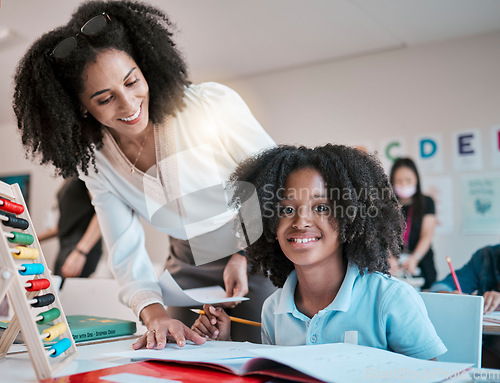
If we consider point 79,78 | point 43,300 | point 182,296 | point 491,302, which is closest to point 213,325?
point 182,296

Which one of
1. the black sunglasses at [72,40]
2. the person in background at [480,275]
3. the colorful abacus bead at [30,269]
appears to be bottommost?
the person in background at [480,275]

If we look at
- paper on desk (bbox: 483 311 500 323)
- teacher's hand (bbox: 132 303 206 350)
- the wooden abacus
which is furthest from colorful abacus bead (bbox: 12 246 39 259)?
paper on desk (bbox: 483 311 500 323)

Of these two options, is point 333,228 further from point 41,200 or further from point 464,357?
point 41,200

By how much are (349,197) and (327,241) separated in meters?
0.09

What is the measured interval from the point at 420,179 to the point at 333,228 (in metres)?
2.56

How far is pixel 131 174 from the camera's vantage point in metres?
1.25

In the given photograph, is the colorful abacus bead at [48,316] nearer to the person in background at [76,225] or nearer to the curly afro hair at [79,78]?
the curly afro hair at [79,78]

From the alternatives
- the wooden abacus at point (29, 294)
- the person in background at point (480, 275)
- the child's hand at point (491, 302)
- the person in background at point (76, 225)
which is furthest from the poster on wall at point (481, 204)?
the wooden abacus at point (29, 294)

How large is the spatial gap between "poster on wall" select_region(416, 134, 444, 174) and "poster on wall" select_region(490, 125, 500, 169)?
306mm

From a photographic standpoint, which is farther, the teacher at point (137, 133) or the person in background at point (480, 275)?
the person in background at point (480, 275)

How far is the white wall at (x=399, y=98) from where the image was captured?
9.97 feet

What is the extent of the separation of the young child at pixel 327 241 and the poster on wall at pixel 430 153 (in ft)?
8.15

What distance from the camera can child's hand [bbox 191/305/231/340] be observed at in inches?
38.2

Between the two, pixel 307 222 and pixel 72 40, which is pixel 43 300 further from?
pixel 72 40
